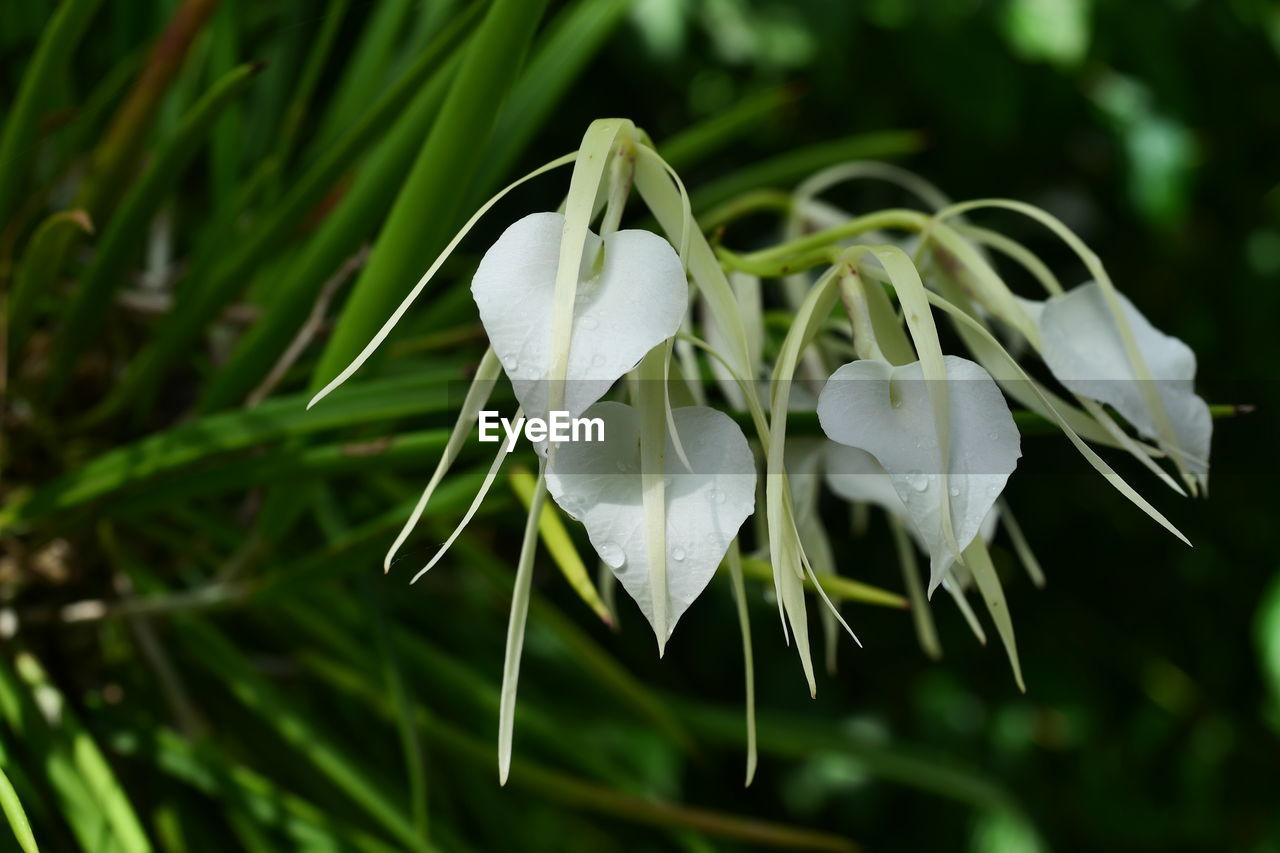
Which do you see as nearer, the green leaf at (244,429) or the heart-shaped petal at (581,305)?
the heart-shaped petal at (581,305)

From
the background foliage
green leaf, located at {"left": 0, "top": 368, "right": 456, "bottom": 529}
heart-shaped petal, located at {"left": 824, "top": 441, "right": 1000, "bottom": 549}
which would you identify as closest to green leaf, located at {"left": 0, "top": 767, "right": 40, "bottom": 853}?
the background foliage

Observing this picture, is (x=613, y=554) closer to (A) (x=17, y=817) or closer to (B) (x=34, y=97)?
(A) (x=17, y=817)

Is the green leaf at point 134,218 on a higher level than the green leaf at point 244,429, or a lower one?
higher

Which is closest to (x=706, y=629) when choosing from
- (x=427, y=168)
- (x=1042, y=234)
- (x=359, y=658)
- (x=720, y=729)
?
(x=720, y=729)

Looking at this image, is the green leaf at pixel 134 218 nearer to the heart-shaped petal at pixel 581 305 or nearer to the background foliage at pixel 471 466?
the background foliage at pixel 471 466

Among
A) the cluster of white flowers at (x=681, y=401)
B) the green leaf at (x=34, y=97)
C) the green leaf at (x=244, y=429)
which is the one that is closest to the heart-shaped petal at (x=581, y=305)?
the cluster of white flowers at (x=681, y=401)
